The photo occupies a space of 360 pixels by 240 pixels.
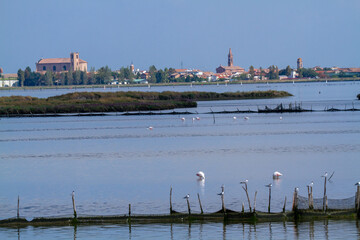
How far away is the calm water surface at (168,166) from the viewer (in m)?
21.3

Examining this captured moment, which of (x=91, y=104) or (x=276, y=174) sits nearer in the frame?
(x=276, y=174)

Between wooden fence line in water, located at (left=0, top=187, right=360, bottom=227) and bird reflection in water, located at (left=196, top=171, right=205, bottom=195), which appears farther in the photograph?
bird reflection in water, located at (left=196, top=171, right=205, bottom=195)

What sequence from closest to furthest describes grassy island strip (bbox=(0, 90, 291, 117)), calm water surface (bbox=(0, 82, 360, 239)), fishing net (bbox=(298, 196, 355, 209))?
1. calm water surface (bbox=(0, 82, 360, 239))
2. fishing net (bbox=(298, 196, 355, 209))
3. grassy island strip (bbox=(0, 90, 291, 117))

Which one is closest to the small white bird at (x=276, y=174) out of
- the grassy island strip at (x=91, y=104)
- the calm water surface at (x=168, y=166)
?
the calm water surface at (x=168, y=166)

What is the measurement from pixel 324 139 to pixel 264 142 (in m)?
4.67

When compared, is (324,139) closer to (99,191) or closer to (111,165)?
(111,165)

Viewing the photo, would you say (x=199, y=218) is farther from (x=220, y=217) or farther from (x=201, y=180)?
(x=201, y=180)

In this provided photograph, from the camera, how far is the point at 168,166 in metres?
36.6

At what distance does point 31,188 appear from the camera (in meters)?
30.5

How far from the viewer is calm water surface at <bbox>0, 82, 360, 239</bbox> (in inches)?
837

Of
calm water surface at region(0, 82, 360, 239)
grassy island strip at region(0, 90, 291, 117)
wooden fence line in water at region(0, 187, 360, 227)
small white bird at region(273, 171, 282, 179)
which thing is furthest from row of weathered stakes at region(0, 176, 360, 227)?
grassy island strip at region(0, 90, 291, 117)

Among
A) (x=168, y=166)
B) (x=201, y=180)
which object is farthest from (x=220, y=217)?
(x=168, y=166)

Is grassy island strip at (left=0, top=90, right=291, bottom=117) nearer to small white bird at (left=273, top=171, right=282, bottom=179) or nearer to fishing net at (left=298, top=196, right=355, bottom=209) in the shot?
small white bird at (left=273, top=171, right=282, bottom=179)

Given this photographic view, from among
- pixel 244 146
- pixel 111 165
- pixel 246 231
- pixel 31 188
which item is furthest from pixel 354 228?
pixel 244 146
